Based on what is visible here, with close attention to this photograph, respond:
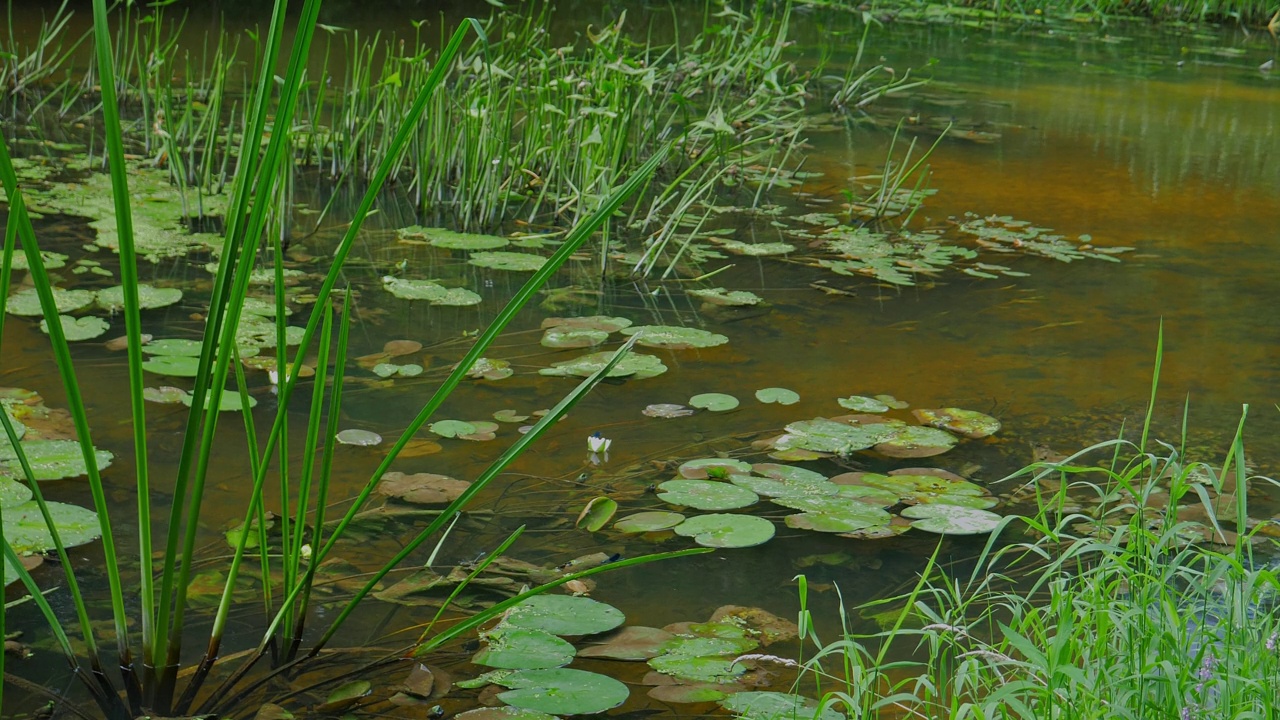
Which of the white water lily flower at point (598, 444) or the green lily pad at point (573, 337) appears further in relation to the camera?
the green lily pad at point (573, 337)

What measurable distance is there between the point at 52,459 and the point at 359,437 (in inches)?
21.5

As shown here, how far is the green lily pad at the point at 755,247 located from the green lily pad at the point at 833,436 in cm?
140

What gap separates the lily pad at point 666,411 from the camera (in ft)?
8.48

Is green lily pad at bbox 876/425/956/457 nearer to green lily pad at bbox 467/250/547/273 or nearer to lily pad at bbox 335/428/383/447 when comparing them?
lily pad at bbox 335/428/383/447

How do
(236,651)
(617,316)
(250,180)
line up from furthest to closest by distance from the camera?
(617,316), (236,651), (250,180)

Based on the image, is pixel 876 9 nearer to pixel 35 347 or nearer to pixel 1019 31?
pixel 1019 31

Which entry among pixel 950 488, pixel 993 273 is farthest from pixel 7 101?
pixel 950 488

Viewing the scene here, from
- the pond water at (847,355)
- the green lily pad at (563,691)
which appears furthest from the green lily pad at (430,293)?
the green lily pad at (563,691)

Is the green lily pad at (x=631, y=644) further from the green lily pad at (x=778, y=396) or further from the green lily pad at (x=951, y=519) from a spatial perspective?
the green lily pad at (x=778, y=396)

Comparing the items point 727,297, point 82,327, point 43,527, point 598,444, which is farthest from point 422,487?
point 727,297

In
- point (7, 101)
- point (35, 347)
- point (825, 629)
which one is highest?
point (7, 101)

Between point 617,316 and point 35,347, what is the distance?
1.43 m

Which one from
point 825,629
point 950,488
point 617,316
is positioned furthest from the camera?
point 617,316

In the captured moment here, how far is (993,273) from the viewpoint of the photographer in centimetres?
378
